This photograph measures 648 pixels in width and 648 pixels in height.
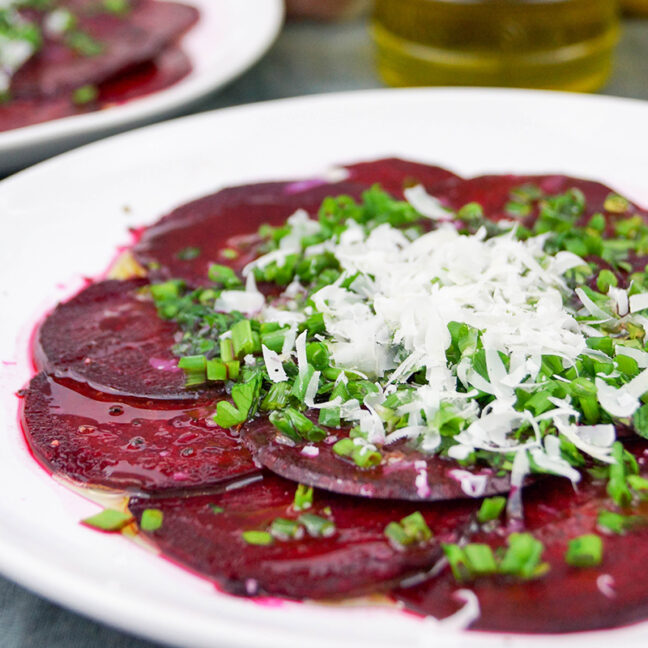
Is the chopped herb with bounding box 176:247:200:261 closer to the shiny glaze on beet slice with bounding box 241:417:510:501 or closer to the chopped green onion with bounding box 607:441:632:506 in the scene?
the shiny glaze on beet slice with bounding box 241:417:510:501

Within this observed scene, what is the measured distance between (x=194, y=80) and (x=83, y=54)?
728 millimetres

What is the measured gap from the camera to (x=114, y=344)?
247 cm

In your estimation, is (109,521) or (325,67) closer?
(109,521)

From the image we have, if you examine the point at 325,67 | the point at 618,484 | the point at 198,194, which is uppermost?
the point at 618,484

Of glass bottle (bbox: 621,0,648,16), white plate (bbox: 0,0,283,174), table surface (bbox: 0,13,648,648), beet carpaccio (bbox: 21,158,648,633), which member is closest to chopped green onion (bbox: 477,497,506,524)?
beet carpaccio (bbox: 21,158,648,633)

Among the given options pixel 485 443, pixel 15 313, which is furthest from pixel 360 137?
pixel 485 443

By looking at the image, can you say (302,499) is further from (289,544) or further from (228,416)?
(228,416)

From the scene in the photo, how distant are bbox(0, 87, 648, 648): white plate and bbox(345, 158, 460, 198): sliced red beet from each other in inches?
7.7

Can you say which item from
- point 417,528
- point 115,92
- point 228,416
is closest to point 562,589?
point 417,528

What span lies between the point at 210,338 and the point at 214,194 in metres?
0.92

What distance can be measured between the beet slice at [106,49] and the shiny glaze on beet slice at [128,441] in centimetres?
225

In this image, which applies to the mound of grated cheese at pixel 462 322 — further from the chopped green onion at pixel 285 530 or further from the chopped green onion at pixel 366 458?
the chopped green onion at pixel 285 530

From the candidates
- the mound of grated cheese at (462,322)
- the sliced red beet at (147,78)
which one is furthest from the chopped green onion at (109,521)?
the sliced red beet at (147,78)

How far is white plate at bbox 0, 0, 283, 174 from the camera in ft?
11.3
